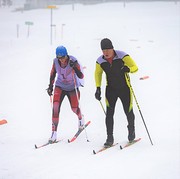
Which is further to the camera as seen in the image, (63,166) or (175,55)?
→ (175,55)

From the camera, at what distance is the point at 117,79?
6.50 meters

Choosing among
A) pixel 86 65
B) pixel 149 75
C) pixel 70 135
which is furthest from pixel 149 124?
pixel 86 65

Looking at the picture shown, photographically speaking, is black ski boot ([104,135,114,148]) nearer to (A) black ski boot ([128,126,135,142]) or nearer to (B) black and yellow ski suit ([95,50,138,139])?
(B) black and yellow ski suit ([95,50,138,139])

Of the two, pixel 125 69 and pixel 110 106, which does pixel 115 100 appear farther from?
pixel 125 69

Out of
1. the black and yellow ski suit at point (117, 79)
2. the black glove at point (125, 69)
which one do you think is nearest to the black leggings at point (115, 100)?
the black and yellow ski suit at point (117, 79)

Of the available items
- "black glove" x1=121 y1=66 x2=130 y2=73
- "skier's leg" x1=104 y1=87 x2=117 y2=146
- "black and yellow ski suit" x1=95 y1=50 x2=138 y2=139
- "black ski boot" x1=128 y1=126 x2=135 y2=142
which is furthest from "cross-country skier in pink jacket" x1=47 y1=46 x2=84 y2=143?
"black ski boot" x1=128 y1=126 x2=135 y2=142

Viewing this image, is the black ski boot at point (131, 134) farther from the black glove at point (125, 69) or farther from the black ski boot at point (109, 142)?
the black glove at point (125, 69)

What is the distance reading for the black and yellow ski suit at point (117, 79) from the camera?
639 cm

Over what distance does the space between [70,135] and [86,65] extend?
10336mm

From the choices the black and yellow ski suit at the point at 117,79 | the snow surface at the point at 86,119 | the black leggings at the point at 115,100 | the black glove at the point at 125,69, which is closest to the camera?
the snow surface at the point at 86,119

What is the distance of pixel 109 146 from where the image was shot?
6.73 m

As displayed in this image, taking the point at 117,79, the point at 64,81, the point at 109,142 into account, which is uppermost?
the point at 117,79

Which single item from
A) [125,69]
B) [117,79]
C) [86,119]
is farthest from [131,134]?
[86,119]

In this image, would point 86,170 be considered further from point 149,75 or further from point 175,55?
point 175,55
